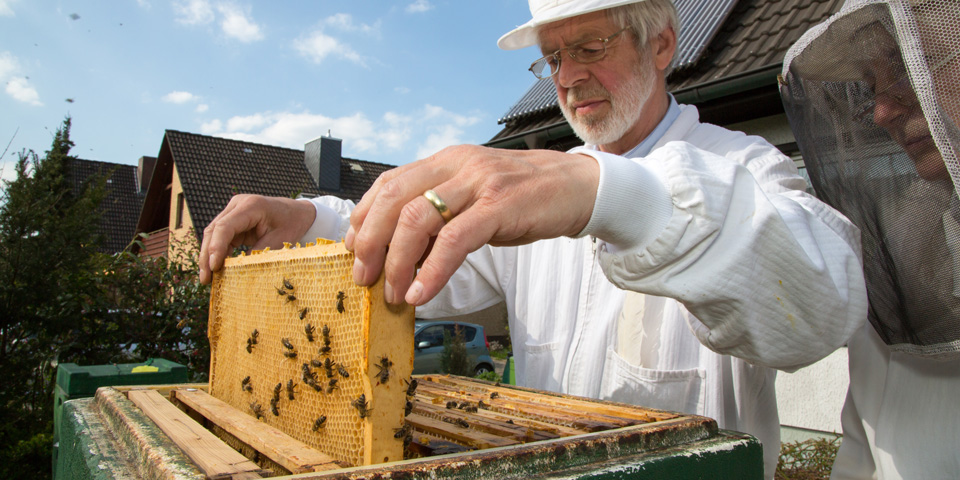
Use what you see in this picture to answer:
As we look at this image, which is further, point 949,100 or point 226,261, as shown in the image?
point 226,261

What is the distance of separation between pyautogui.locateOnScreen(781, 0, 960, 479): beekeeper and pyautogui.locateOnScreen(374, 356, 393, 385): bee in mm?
1102

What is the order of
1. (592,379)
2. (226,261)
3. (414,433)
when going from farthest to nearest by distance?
1. (592,379)
2. (226,261)
3. (414,433)

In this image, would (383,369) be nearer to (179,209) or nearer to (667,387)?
(667,387)

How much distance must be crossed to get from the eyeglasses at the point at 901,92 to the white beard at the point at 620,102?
2.57 ft

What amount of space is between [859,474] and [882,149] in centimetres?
92

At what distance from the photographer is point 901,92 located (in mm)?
1306

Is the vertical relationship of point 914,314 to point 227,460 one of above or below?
above

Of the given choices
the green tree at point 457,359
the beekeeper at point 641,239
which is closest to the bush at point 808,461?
the beekeeper at point 641,239

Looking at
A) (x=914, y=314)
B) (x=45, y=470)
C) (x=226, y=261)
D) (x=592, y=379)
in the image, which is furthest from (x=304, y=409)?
(x=45, y=470)

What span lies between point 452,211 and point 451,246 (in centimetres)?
6

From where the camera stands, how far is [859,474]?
170cm

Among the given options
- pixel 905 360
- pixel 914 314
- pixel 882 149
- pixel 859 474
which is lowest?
pixel 859 474

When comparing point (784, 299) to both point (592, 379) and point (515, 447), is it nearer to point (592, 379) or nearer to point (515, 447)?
point (515, 447)

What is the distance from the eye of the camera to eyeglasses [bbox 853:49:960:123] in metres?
1.19
